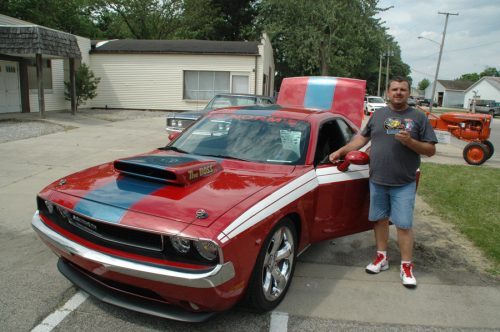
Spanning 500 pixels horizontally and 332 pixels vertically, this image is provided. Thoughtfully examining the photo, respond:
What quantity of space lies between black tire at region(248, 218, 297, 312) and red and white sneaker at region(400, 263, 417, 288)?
3.55 ft

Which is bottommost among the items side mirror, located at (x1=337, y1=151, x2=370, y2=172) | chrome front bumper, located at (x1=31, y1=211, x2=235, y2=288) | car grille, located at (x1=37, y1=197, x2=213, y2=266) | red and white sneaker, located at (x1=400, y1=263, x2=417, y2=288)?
red and white sneaker, located at (x1=400, y1=263, x2=417, y2=288)

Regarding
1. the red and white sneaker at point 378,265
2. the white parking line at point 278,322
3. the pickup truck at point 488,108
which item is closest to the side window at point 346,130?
the red and white sneaker at point 378,265

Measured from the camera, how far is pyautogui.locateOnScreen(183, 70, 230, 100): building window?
75.5 ft

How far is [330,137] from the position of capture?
425 centimetres

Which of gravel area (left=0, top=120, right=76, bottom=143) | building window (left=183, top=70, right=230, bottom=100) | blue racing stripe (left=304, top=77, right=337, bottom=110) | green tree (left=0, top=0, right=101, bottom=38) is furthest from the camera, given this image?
green tree (left=0, top=0, right=101, bottom=38)

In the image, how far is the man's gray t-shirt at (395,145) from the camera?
3473 millimetres

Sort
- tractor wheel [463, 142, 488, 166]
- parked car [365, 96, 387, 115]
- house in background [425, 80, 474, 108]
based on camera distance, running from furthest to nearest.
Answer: house in background [425, 80, 474, 108]
parked car [365, 96, 387, 115]
tractor wheel [463, 142, 488, 166]

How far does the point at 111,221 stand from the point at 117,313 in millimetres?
823

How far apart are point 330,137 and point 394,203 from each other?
971 millimetres

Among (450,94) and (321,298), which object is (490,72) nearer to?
(450,94)

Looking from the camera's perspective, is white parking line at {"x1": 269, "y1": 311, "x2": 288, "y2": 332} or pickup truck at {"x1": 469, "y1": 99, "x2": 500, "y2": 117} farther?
pickup truck at {"x1": 469, "y1": 99, "x2": 500, "y2": 117}

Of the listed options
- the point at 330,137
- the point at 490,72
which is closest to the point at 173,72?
the point at 330,137

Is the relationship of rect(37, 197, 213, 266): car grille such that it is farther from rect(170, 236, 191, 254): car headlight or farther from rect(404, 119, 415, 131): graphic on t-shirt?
rect(404, 119, 415, 131): graphic on t-shirt

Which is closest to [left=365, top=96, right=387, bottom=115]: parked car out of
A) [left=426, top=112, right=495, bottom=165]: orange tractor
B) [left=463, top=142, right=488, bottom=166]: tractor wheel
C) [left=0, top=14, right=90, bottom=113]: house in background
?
[left=426, top=112, right=495, bottom=165]: orange tractor
